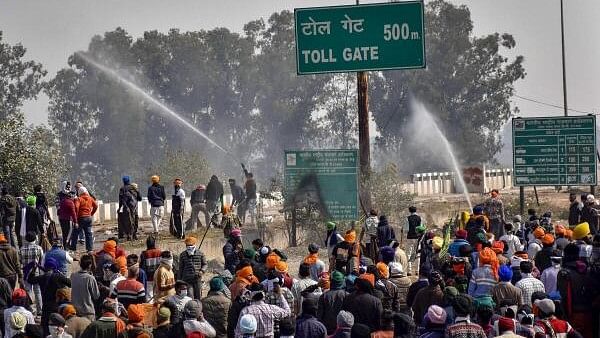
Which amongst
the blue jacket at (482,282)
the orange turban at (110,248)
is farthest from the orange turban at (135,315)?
the orange turban at (110,248)

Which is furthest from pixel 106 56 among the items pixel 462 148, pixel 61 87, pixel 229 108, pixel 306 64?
pixel 306 64

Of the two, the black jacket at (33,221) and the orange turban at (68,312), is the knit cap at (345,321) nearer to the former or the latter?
the orange turban at (68,312)

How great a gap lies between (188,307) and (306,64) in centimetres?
1436

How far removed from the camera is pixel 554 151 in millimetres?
32531

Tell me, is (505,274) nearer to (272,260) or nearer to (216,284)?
(272,260)

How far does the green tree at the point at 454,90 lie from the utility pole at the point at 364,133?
167 ft

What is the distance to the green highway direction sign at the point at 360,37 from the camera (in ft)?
83.5

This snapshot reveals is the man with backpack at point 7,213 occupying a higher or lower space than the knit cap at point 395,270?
higher

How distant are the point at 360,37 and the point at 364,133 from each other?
3.46 metres

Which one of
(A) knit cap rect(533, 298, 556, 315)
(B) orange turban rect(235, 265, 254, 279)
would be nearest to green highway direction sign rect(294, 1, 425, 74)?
(B) orange turban rect(235, 265, 254, 279)

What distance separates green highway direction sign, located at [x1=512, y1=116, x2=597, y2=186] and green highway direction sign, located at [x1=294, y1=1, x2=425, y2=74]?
25.4ft

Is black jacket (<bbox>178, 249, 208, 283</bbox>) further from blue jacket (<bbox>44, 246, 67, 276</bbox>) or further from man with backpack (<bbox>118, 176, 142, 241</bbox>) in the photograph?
man with backpack (<bbox>118, 176, 142, 241</bbox>)

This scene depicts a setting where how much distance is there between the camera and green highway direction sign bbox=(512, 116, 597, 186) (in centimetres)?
3241

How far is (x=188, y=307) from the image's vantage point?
1216 cm
